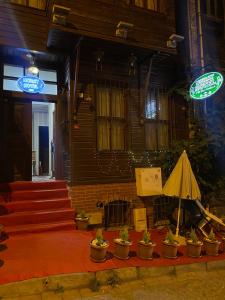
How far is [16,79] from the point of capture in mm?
8352

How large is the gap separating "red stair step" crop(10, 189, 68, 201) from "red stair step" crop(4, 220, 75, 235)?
3.03ft

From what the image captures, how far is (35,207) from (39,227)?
0.73m

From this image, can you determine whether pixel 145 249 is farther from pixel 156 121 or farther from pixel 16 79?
pixel 16 79

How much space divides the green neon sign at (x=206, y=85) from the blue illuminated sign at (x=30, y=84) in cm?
472

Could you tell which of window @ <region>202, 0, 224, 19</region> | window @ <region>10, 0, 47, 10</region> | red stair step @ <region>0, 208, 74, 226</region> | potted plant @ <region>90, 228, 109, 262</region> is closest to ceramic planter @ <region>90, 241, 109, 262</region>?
potted plant @ <region>90, 228, 109, 262</region>

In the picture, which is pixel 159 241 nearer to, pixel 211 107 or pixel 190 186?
pixel 190 186

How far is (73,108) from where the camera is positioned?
8047 mm

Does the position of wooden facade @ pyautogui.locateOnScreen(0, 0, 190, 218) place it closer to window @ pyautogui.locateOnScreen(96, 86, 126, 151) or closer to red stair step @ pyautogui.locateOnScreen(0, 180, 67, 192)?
window @ pyautogui.locateOnScreen(96, 86, 126, 151)

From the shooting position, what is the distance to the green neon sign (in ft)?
24.2

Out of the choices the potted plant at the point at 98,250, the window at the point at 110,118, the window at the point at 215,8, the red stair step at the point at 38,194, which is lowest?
the potted plant at the point at 98,250

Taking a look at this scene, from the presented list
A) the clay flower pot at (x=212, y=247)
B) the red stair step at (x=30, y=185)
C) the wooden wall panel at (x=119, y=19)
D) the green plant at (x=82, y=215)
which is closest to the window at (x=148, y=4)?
the wooden wall panel at (x=119, y=19)

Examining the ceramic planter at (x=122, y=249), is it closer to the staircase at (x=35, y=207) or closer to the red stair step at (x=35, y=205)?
the staircase at (x=35, y=207)

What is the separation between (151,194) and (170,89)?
12.6ft

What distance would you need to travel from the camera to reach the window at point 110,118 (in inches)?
336
